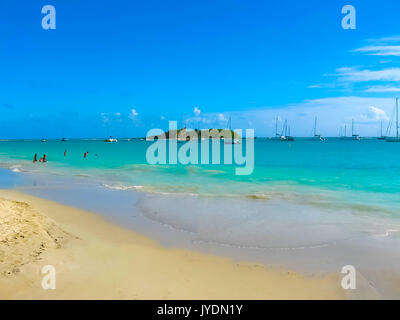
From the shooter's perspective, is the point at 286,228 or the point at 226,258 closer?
the point at 226,258

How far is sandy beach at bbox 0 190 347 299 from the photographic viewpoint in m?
6.14

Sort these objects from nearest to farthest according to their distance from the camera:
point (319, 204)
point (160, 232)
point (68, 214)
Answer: point (160, 232) → point (68, 214) → point (319, 204)

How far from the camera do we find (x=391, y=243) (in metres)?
9.69

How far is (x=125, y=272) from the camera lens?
7062mm

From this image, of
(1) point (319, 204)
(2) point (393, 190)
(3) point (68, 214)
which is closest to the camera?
(3) point (68, 214)

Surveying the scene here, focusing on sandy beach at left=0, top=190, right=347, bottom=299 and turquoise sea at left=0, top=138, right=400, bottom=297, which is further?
turquoise sea at left=0, top=138, right=400, bottom=297

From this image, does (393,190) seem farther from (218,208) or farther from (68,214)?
(68,214)

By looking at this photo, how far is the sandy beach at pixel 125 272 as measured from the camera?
6.14m

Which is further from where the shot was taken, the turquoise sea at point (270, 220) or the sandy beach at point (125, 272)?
the turquoise sea at point (270, 220)

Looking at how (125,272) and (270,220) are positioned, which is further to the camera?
(270,220)
